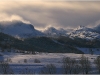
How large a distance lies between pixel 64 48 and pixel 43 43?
20.6 m

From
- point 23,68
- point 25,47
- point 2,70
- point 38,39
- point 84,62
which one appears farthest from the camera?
point 38,39

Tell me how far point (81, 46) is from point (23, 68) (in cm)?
14654

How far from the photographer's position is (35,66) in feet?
174

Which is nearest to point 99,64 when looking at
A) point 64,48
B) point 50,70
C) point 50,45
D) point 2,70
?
point 50,70

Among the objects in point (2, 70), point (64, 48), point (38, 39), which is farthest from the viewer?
point (38, 39)

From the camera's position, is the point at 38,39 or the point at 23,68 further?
the point at 38,39

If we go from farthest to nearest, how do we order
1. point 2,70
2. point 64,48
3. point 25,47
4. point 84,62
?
point 64,48, point 25,47, point 84,62, point 2,70

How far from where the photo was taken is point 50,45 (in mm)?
172375

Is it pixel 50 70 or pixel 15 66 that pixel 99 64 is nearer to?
pixel 50 70

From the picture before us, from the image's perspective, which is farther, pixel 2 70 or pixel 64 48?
pixel 64 48

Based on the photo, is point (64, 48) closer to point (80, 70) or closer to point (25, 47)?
point (25, 47)

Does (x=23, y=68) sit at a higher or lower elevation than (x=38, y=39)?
lower

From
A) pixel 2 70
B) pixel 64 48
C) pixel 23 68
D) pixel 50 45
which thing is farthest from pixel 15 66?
pixel 50 45

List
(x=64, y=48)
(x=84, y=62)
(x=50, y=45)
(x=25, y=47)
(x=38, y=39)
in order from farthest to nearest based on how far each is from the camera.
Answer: (x=38, y=39), (x=50, y=45), (x=64, y=48), (x=25, y=47), (x=84, y=62)
